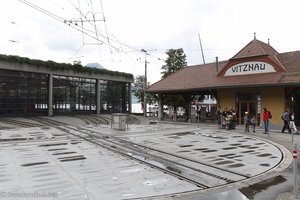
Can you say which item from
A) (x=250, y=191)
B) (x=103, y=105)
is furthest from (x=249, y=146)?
(x=103, y=105)

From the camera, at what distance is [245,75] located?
2700 centimetres

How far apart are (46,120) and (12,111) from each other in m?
3.55

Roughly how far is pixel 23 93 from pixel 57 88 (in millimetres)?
4565

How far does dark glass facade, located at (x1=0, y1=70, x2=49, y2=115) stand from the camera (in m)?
29.6

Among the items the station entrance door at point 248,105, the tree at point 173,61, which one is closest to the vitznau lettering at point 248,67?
the station entrance door at point 248,105

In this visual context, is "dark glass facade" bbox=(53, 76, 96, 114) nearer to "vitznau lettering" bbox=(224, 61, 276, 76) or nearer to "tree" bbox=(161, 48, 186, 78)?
"tree" bbox=(161, 48, 186, 78)

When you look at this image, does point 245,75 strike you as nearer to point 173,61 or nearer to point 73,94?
point 173,61

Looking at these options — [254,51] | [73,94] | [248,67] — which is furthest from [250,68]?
[73,94]

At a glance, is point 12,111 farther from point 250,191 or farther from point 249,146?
point 250,191

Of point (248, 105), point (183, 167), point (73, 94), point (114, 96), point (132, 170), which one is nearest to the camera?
point (132, 170)

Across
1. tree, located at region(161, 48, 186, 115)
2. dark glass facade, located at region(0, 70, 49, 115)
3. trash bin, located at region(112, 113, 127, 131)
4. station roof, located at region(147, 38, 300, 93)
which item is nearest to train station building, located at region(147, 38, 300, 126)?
station roof, located at region(147, 38, 300, 93)

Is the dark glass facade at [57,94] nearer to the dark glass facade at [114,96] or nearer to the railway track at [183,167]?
the dark glass facade at [114,96]

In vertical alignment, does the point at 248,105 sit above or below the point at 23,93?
below

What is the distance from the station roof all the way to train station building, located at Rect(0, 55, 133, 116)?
889 centimetres
